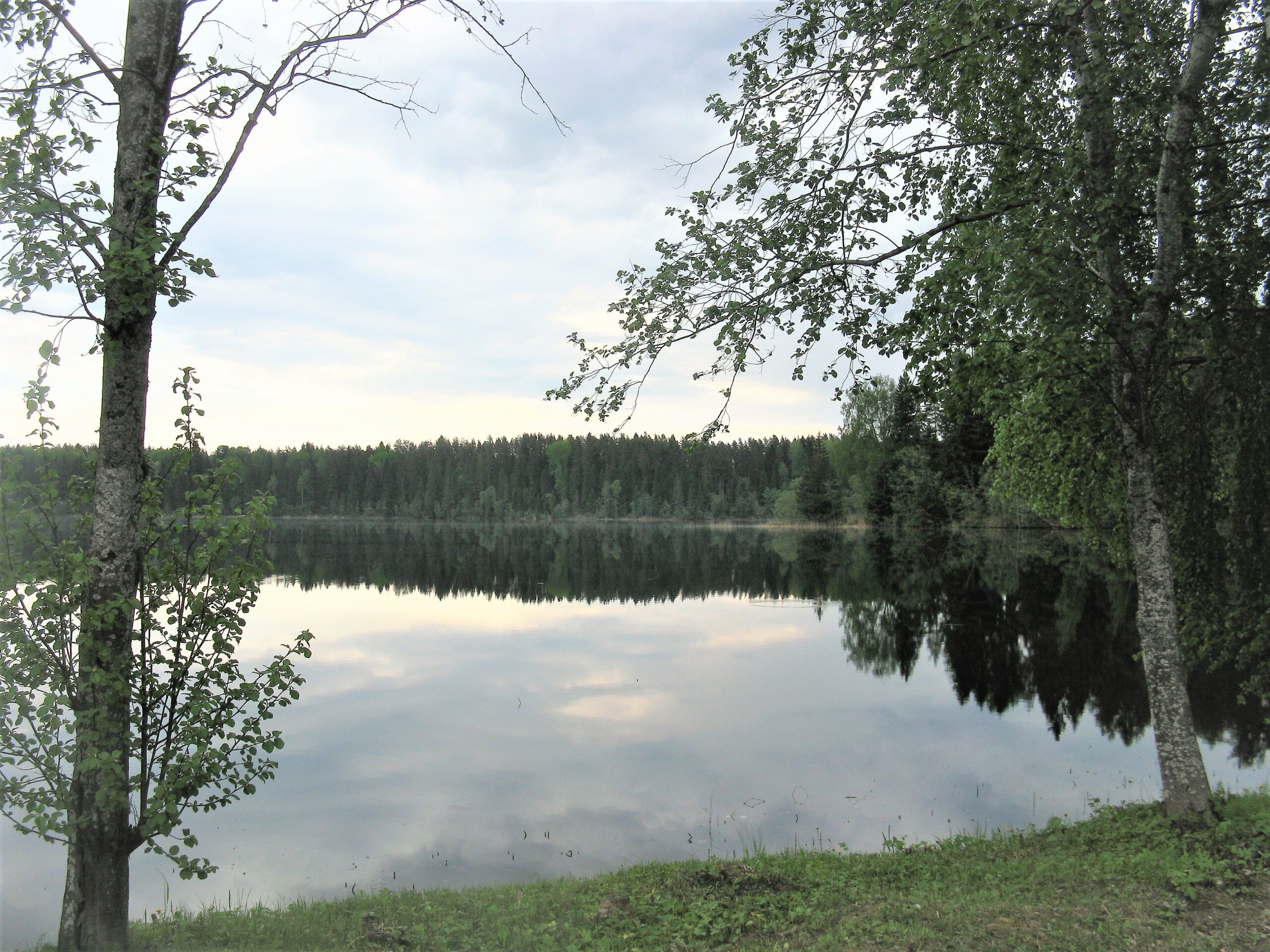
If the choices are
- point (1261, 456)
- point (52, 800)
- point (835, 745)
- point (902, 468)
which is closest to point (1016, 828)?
point (835, 745)

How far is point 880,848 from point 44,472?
9729mm

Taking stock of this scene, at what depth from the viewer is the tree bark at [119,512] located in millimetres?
4996

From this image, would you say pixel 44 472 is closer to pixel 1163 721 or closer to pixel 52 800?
pixel 52 800

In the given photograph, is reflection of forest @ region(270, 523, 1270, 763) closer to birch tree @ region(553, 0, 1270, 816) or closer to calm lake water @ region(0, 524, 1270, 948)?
calm lake water @ region(0, 524, 1270, 948)

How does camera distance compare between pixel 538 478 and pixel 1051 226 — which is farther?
pixel 538 478

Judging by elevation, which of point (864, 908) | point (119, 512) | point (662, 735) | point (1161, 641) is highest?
point (119, 512)

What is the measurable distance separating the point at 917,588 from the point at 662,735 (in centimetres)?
2427

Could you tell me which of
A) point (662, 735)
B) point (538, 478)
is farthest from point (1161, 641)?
point (538, 478)

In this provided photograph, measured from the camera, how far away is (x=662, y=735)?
1605 centimetres

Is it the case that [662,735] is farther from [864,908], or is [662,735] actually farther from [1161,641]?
[1161,641]

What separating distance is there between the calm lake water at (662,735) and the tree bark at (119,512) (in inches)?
145

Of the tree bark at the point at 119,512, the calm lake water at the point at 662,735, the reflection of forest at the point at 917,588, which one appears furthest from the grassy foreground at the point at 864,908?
the reflection of forest at the point at 917,588

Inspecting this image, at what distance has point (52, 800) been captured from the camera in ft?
16.4

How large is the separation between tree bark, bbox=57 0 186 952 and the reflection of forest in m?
16.3
